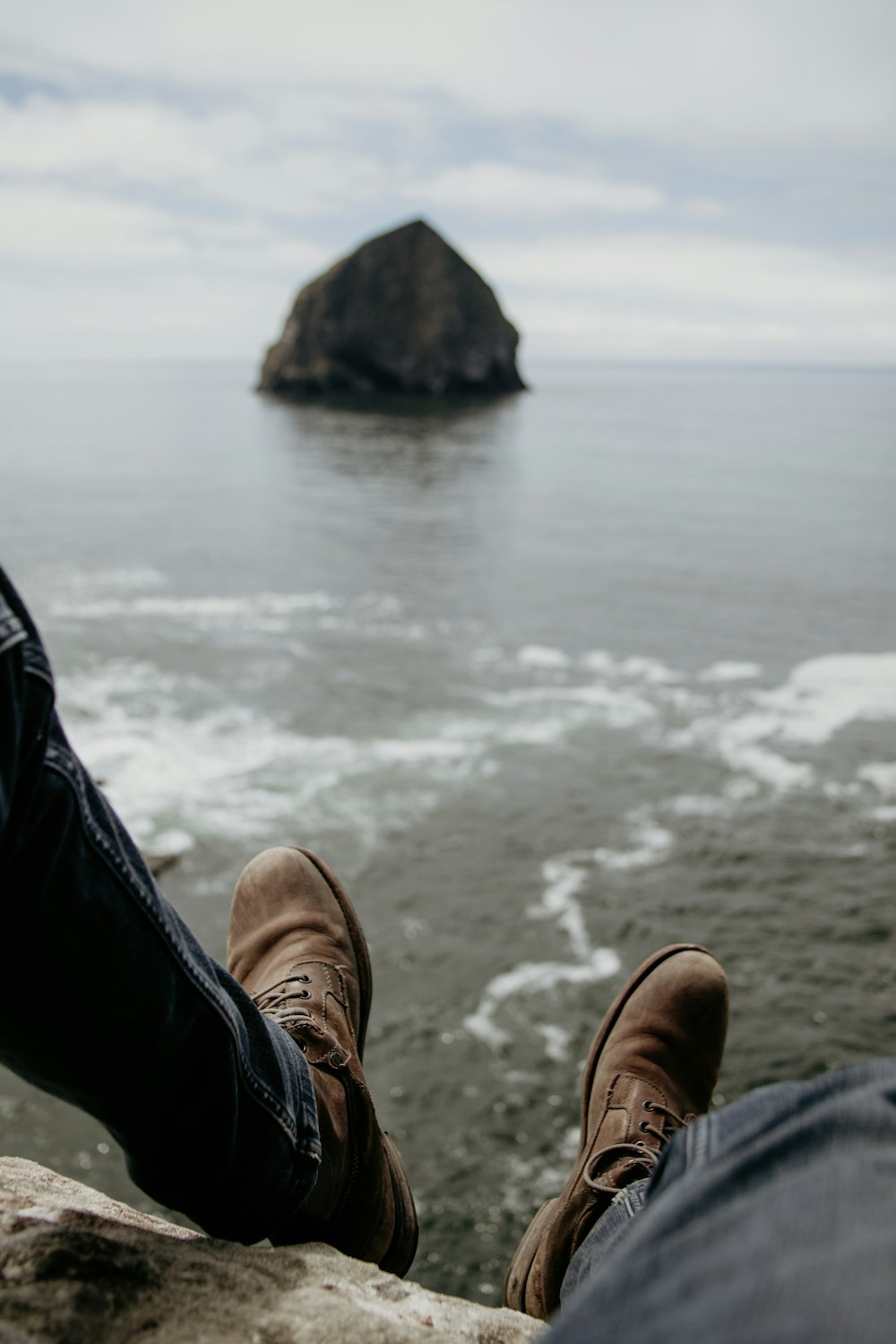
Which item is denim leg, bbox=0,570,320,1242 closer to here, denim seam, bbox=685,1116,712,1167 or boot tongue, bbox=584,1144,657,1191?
denim seam, bbox=685,1116,712,1167

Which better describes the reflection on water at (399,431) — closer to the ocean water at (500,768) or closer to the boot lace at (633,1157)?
the ocean water at (500,768)

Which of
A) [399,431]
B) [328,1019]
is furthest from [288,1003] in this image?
[399,431]

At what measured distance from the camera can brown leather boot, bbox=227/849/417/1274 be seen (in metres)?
1.78

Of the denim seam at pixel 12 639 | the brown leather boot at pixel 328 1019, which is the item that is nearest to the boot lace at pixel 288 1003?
the brown leather boot at pixel 328 1019

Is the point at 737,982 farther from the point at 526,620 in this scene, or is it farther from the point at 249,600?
the point at 249,600

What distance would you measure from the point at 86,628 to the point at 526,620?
6126mm

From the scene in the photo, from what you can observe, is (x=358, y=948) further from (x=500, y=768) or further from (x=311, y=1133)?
(x=500, y=768)

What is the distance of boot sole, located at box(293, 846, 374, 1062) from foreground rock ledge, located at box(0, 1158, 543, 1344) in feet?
2.41

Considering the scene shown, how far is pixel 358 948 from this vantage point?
271 centimetres

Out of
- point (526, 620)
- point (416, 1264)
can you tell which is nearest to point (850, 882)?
point (416, 1264)

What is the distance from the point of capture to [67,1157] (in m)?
4.21

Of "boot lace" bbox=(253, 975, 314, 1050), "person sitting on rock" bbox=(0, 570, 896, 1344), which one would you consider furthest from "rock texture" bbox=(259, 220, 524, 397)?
"person sitting on rock" bbox=(0, 570, 896, 1344)

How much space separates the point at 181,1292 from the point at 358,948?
4.53 feet

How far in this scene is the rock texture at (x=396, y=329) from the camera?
73.3m
